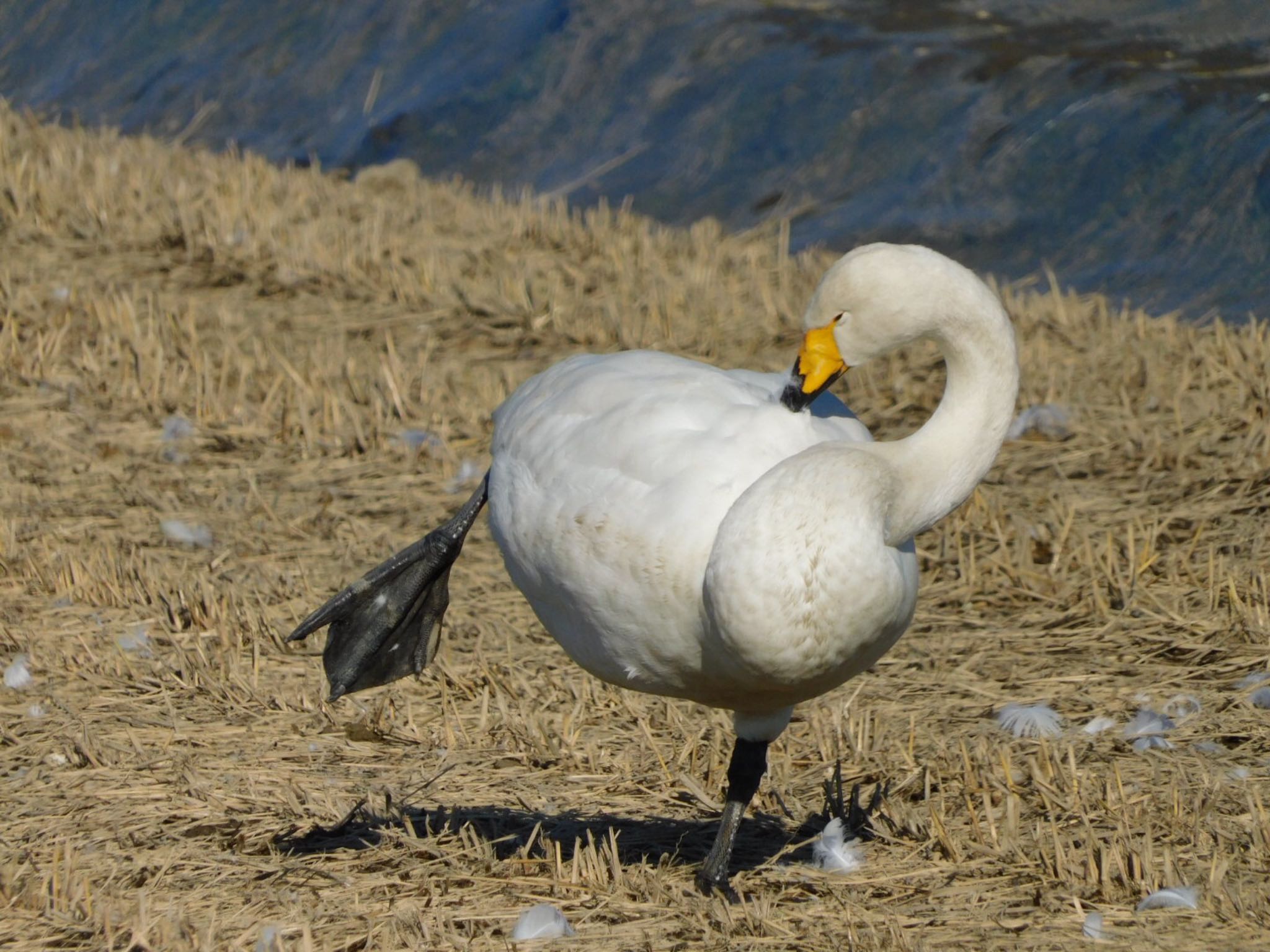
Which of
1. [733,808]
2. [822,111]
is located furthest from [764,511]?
[822,111]

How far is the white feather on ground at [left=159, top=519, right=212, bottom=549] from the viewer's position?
6.00 meters

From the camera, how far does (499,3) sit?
14273mm

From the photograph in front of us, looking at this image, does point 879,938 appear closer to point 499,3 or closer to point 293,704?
point 293,704

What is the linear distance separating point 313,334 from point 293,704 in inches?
147

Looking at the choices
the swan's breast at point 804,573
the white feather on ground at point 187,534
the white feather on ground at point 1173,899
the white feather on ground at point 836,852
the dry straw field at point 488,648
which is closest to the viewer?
the swan's breast at point 804,573

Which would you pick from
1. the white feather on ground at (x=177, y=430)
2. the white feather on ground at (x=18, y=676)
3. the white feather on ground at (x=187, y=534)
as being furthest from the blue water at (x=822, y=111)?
the white feather on ground at (x=18, y=676)

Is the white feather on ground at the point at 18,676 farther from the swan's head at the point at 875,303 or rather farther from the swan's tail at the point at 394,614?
the swan's head at the point at 875,303

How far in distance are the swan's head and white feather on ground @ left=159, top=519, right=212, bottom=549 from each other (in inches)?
125

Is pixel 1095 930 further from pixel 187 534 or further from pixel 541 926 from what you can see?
pixel 187 534

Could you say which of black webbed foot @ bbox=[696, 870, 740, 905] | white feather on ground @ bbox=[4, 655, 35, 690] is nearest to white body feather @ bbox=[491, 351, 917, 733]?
black webbed foot @ bbox=[696, 870, 740, 905]

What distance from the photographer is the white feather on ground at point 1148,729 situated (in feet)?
14.1

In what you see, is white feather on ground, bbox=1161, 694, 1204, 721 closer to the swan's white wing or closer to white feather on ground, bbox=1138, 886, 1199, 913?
white feather on ground, bbox=1138, 886, 1199, 913

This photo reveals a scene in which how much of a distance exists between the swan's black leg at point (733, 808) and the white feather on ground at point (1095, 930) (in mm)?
721

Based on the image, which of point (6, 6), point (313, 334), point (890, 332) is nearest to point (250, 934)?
point (890, 332)
